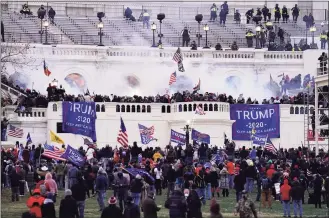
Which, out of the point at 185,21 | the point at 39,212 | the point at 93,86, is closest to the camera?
the point at 39,212

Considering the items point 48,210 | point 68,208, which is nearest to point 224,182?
point 68,208

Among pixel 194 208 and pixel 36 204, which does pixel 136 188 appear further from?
pixel 36 204

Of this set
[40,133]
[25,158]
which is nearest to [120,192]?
[25,158]

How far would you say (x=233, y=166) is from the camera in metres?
52.0

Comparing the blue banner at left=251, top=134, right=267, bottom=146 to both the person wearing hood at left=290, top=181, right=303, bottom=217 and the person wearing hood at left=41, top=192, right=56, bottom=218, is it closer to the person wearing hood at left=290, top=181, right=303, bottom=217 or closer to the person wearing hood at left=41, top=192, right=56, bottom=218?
the person wearing hood at left=290, top=181, right=303, bottom=217

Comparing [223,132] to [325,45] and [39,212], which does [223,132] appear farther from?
[39,212]

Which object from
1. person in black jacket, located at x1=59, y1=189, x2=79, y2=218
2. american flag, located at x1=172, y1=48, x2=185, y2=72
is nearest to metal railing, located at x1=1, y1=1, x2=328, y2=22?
american flag, located at x1=172, y1=48, x2=185, y2=72

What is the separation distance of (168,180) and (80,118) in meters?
16.1

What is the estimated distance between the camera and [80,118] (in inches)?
2488

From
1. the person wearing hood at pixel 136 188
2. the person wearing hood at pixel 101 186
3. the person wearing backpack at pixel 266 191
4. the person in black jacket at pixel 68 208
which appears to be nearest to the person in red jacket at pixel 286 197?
the person wearing backpack at pixel 266 191

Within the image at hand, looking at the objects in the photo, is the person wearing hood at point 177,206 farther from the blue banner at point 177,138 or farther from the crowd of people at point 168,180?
the blue banner at point 177,138

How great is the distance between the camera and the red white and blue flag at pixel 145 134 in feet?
212

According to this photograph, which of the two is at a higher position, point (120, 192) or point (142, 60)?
point (142, 60)

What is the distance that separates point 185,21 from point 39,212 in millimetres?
59356
